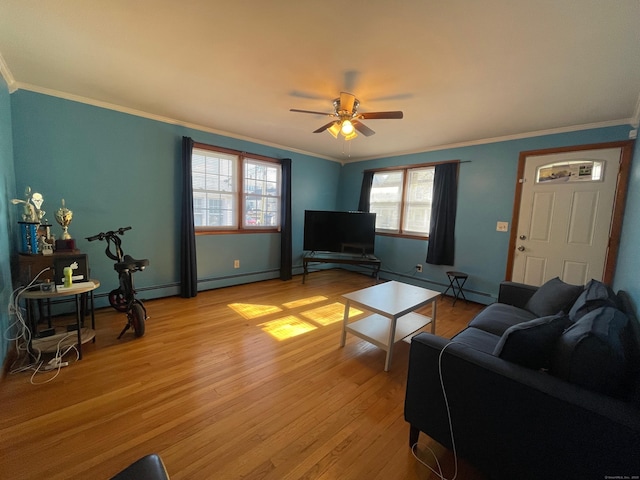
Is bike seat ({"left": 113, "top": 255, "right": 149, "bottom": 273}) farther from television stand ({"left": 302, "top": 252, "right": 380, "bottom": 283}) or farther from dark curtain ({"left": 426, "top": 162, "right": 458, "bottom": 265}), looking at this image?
dark curtain ({"left": 426, "top": 162, "right": 458, "bottom": 265})

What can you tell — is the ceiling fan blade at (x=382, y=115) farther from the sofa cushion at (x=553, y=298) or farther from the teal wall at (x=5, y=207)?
the teal wall at (x=5, y=207)

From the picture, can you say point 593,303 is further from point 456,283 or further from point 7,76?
point 7,76

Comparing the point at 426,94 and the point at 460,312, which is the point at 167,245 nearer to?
the point at 426,94

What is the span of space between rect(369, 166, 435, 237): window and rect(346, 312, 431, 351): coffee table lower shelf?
222 cm

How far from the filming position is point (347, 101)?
2318mm

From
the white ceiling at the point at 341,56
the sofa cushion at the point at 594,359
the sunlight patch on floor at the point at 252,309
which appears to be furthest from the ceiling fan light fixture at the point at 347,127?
the sunlight patch on floor at the point at 252,309

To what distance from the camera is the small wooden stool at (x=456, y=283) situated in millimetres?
3830

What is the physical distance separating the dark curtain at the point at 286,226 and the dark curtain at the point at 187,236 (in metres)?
1.55

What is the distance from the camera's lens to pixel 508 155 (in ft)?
11.6

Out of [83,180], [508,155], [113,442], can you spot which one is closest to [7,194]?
[83,180]

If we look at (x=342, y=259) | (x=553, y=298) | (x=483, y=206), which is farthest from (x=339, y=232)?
(x=553, y=298)

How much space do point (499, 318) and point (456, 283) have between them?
6.79 ft

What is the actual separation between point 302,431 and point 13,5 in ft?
10.1

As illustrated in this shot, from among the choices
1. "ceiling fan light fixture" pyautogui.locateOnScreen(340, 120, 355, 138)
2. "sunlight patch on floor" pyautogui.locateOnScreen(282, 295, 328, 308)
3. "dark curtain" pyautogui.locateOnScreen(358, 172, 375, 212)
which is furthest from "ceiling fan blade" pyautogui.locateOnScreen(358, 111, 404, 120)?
"dark curtain" pyautogui.locateOnScreen(358, 172, 375, 212)
